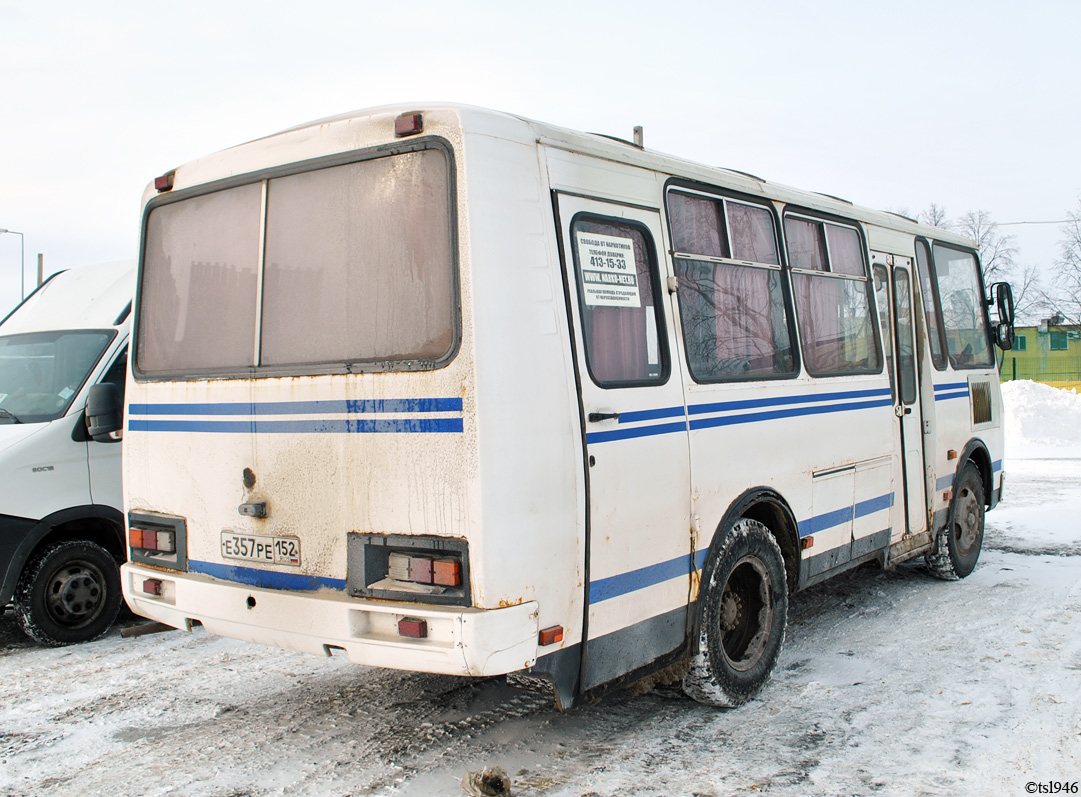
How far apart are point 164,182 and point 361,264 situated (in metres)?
1.62

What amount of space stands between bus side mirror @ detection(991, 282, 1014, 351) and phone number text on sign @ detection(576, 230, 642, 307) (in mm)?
5732

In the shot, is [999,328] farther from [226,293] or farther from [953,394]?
[226,293]

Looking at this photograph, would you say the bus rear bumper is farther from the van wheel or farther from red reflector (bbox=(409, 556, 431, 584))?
the van wheel

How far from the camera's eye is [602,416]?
12.9 feet

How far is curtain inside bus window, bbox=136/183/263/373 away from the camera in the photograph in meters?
4.34

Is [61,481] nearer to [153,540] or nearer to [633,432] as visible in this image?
[153,540]

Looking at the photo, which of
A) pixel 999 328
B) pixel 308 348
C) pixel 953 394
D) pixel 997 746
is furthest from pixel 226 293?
pixel 999 328

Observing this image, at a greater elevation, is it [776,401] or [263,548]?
[776,401]

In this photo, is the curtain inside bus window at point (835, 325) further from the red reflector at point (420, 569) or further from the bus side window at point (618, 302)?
the red reflector at point (420, 569)

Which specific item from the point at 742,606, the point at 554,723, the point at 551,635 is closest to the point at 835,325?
the point at 742,606

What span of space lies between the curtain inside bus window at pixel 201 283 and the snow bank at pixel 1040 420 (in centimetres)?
1755

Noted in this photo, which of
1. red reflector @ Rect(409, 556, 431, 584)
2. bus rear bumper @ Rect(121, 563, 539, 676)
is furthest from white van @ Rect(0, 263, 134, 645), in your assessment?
red reflector @ Rect(409, 556, 431, 584)

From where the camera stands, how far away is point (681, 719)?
15.6 ft

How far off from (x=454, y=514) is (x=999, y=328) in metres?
7.13
